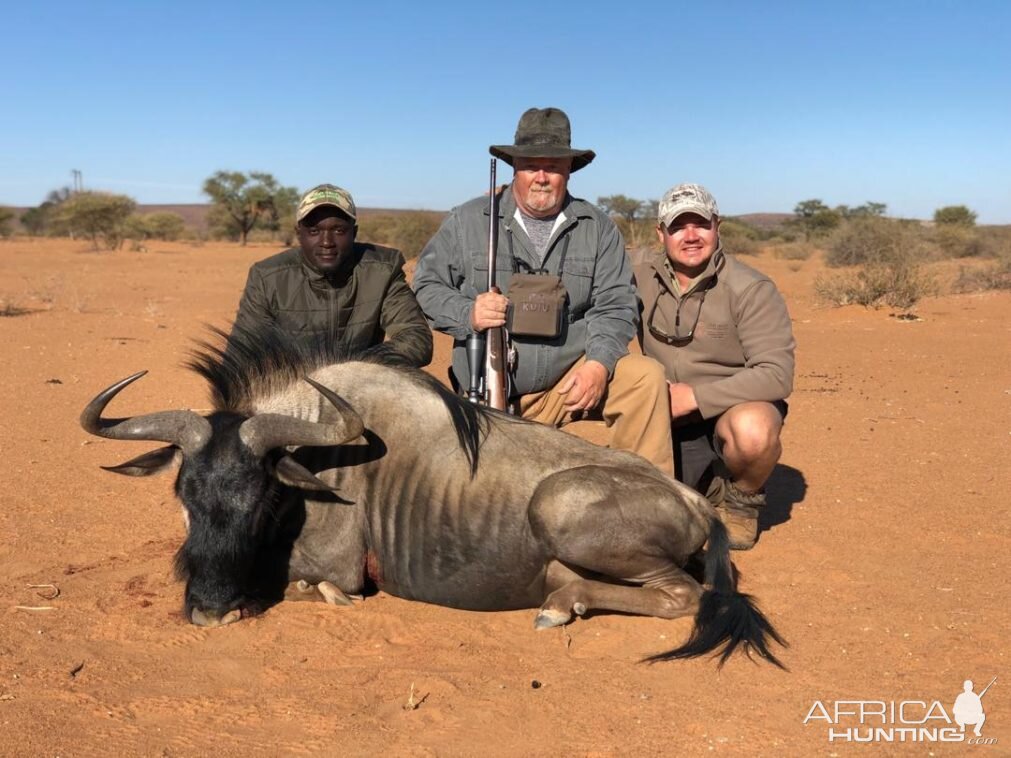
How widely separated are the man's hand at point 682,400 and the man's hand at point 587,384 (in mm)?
443

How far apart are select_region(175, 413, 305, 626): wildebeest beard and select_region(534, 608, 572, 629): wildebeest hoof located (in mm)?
1287

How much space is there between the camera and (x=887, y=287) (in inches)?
702

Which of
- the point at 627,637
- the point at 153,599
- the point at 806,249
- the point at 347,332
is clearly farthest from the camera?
the point at 806,249

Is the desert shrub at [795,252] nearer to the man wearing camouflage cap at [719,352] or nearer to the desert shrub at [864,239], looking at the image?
the desert shrub at [864,239]

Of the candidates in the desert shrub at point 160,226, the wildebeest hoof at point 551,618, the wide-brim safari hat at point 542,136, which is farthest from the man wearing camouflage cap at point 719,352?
the desert shrub at point 160,226

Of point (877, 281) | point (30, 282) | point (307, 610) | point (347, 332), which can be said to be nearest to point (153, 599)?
point (307, 610)

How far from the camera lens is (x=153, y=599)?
472 cm

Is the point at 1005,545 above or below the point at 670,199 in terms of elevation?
below

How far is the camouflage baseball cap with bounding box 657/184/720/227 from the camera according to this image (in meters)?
5.58

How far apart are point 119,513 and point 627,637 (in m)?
3.39

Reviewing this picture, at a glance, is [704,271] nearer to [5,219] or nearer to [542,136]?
[542,136]

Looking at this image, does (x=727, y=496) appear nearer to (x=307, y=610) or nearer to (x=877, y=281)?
(x=307, y=610)

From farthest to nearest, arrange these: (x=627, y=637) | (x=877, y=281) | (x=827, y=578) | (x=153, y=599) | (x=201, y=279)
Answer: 1. (x=201, y=279)
2. (x=877, y=281)
3. (x=827, y=578)
4. (x=153, y=599)
5. (x=627, y=637)

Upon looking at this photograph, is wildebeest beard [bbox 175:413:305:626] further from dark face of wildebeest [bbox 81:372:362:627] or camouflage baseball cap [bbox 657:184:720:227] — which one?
camouflage baseball cap [bbox 657:184:720:227]
